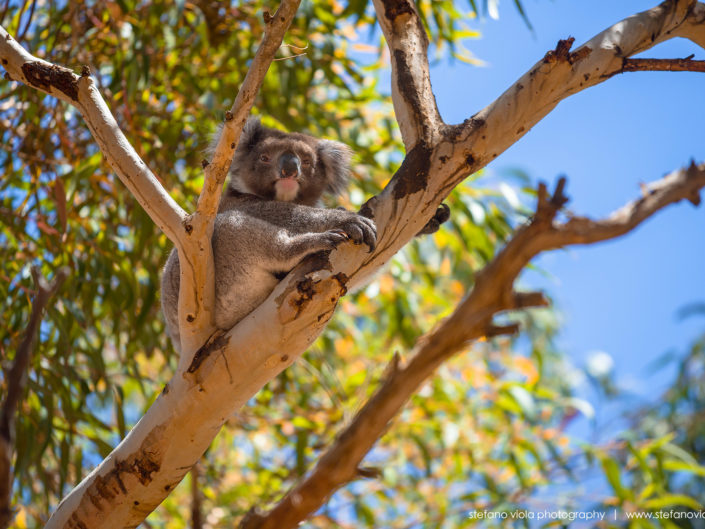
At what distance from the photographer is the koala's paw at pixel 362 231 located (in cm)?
178

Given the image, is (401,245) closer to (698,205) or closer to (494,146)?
(494,146)

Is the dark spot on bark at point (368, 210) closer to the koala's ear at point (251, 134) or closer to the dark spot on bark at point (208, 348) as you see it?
the dark spot on bark at point (208, 348)

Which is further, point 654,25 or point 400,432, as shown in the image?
point 400,432

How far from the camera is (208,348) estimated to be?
1.75 m

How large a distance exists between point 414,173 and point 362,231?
20 cm

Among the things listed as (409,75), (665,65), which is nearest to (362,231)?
(409,75)

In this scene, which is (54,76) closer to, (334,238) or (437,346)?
(334,238)

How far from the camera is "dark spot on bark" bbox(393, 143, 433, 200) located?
1817 mm

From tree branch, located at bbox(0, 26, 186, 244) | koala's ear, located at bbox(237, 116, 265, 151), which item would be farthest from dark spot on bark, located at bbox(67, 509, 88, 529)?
koala's ear, located at bbox(237, 116, 265, 151)

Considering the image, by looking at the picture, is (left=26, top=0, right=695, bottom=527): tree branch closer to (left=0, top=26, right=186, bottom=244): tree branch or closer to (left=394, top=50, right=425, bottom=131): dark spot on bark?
(left=394, top=50, right=425, bottom=131): dark spot on bark

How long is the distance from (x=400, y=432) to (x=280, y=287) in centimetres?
250

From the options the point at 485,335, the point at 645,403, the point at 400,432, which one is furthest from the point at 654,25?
the point at 645,403

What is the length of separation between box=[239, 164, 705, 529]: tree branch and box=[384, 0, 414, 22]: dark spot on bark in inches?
34.1

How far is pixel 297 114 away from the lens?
3830mm
